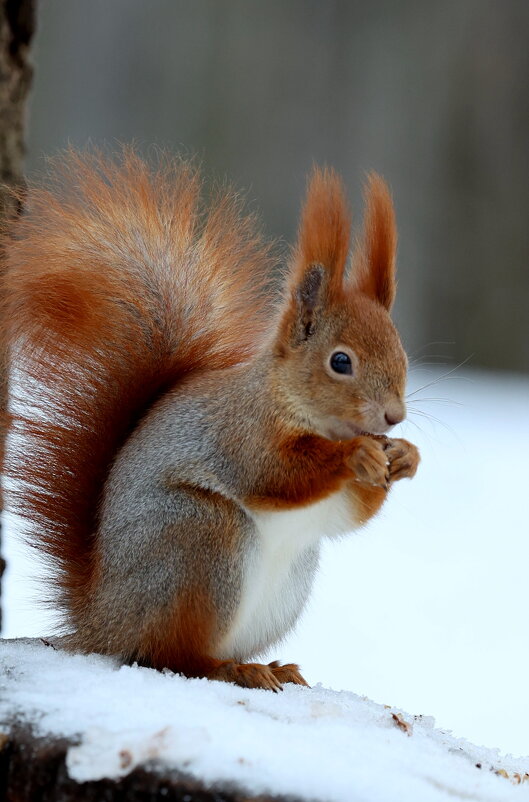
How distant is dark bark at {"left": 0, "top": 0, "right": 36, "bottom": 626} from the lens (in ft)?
5.28

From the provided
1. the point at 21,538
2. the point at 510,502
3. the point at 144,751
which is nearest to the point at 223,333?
the point at 21,538

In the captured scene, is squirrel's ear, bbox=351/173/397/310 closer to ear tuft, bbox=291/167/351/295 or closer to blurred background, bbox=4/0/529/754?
ear tuft, bbox=291/167/351/295

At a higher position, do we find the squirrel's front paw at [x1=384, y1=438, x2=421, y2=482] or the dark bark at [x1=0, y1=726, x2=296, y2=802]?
the squirrel's front paw at [x1=384, y1=438, x2=421, y2=482]

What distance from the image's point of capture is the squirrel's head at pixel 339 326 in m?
1.23

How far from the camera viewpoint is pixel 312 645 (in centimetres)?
205

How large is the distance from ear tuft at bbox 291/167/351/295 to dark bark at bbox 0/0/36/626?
0.52 metres

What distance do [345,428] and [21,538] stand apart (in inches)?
17.5

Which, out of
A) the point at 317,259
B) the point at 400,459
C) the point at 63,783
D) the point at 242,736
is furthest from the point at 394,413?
the point at 63,783

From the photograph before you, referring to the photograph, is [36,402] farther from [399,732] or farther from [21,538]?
[399,732]

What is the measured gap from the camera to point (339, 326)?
129cm

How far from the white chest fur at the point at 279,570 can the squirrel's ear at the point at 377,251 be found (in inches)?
11.0

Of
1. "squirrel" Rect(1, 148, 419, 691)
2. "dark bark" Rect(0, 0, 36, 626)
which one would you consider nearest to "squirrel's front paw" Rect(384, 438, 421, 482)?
"squirrel" Rect(1, 148, 419, 691)

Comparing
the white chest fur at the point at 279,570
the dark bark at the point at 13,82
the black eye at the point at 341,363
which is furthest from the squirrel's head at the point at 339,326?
the dark bark at the point at 13,82

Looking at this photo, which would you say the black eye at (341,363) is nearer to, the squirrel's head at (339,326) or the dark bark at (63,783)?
the squirrel's head at (339,326)
